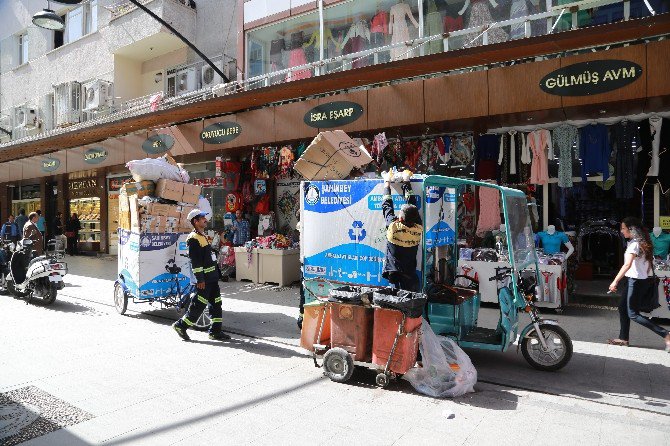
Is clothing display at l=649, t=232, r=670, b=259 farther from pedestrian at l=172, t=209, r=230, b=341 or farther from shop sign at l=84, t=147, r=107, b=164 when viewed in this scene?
shop sign at l=84, t=147, r=107, b=164

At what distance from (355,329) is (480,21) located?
8.42 m

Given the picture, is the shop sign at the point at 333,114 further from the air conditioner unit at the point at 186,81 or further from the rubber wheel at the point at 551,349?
the air conditioner unit at the point at 186,81

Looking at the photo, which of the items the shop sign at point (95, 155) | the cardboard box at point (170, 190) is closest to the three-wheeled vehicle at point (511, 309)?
the cardboard box at point (170, 190)

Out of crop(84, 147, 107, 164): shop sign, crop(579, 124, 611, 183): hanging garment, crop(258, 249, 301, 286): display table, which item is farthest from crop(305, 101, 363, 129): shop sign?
crop(84, 147, 107, 164): shop sign

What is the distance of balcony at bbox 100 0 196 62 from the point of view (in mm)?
17500

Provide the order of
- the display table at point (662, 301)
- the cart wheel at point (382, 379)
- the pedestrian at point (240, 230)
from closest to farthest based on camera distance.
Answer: the cart wheel at point (382, 379) → the display table at point (662, 301) → the pedestrian at point (240, 230)

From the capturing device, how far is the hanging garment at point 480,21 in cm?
1010

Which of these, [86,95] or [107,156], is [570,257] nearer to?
[107,156]

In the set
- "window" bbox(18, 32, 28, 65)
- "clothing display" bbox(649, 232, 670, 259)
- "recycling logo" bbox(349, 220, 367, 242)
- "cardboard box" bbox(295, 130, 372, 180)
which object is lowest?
"clothing display" bbox(649, 232, 670, 259)

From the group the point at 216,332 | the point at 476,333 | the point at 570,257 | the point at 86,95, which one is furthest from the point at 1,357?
the point at 86,95

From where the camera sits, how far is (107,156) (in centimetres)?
1733

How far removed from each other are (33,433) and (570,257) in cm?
983

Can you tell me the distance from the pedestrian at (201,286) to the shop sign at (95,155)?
39.6ft

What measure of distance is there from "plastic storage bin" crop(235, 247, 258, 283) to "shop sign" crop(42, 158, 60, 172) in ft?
38.1
